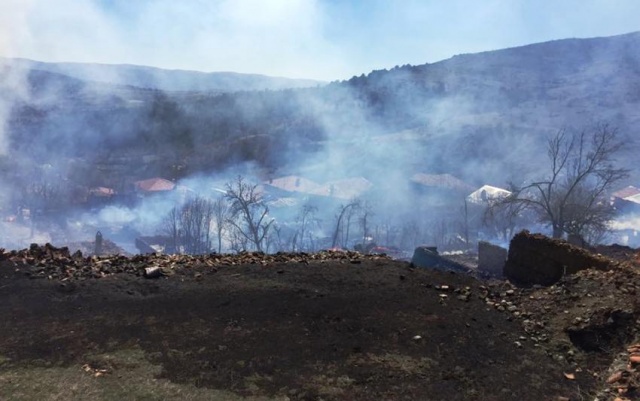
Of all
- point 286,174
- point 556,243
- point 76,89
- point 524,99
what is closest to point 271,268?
point 556,243

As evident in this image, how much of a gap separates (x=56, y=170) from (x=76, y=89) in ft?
57.4

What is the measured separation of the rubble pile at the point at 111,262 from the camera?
709cm

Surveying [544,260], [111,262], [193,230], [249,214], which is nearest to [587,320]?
[544,260]

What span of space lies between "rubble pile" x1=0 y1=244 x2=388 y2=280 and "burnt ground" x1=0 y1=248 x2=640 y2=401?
72 millimetres

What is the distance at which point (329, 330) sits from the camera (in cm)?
588

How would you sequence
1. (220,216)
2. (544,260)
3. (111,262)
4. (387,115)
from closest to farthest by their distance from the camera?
(111,262)
(544,260)
(220,216)
(387,115)

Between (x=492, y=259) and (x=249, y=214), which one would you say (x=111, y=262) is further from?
(x=249, y=214)

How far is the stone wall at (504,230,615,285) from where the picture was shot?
9.11m

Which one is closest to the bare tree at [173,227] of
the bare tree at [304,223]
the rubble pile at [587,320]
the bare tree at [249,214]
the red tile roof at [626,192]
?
the bare tree at [249,214]

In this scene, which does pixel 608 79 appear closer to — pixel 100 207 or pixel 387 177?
pixel 387 177

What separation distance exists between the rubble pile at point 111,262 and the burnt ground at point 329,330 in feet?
0.24

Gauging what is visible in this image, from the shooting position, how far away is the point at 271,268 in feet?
24.6

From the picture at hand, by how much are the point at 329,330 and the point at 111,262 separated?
3.74 metres

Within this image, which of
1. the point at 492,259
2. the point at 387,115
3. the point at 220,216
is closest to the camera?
the point at 492,259
